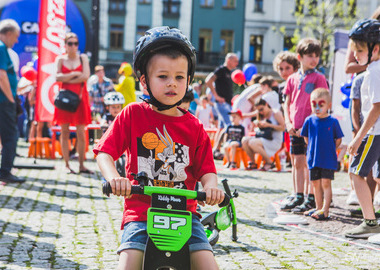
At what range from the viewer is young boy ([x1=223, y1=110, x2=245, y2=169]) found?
11938 mm

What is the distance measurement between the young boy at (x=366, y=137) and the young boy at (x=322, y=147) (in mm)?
710

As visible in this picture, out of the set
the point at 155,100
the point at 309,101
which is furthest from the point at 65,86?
the point at 155,100

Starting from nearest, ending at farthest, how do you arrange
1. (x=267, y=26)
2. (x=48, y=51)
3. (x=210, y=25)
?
(x=48, y=51), (x=267, y=26), (x=210, y=25)

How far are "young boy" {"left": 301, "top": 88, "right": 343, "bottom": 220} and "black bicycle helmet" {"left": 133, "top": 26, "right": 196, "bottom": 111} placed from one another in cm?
352

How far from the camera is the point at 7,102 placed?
8242mm

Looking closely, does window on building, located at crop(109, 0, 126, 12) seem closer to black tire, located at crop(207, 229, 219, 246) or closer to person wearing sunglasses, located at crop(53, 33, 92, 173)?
person wearing sunglasses, located at crop(53, 33, 92, 173)

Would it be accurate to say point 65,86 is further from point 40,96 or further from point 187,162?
point 187,162

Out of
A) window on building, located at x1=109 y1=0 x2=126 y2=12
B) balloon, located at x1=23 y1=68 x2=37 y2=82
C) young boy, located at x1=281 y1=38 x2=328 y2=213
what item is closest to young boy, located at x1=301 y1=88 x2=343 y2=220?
young boy, located at x1=281 y1=38 x2=328 y2=213

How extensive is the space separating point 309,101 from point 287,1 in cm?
4159

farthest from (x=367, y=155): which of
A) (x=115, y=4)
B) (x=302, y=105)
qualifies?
(x=115, y=4)

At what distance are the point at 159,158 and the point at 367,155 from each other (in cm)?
305

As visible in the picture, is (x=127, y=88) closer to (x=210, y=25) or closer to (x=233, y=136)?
(x=233, y=136)

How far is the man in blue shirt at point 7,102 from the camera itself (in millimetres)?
8109

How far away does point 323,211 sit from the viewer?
20.4 ft
